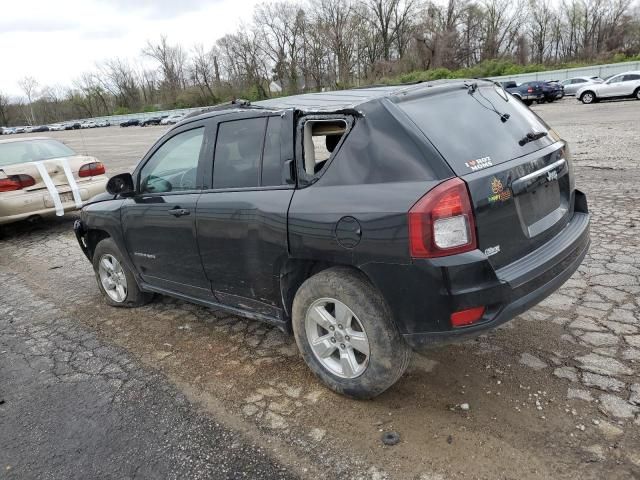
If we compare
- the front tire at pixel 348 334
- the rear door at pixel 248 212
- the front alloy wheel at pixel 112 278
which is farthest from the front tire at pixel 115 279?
the front tire at pixel 348 334

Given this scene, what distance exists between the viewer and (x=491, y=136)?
2793 mm

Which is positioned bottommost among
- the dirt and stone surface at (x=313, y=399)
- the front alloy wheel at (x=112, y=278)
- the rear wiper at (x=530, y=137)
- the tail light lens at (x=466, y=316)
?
the dirt and stone surface at (x=313, y=399)

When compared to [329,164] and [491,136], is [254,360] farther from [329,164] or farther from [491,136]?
[491,136]

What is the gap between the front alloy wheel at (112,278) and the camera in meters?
4.63

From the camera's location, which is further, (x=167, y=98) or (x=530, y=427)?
(x=167, y=98)

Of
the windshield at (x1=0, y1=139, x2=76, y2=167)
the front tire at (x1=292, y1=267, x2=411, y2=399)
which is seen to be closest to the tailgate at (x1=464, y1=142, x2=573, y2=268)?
the front tire at (x1=292, y1=267, x2=411, y2=399)

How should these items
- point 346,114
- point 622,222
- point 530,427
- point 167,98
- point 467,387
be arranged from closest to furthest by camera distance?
point 530,427, point 346,114, point 467,387, point 622,222, point 167,98

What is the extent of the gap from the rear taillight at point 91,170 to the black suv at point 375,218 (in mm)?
5205

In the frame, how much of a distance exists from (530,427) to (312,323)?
1.31 meters

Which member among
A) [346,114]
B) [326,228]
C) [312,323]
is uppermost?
[346,114]

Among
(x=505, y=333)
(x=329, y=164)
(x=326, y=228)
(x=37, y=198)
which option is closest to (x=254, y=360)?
(x=326, y=228)

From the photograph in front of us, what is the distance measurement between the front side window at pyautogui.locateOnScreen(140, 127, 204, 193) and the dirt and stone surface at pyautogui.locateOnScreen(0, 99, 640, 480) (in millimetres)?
1227

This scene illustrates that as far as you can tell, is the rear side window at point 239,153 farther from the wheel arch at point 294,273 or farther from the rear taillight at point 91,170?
the rear taillight at point 91,170

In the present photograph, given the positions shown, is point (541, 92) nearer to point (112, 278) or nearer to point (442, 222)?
point (112, 278)
